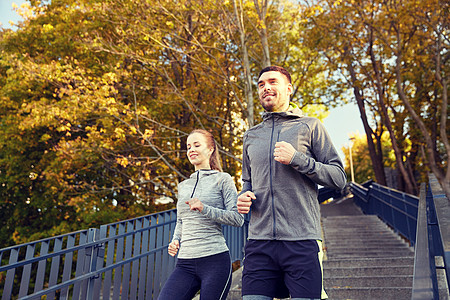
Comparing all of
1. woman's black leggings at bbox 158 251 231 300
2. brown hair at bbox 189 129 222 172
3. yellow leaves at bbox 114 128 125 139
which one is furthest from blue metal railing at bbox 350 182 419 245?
yellow leaves at bbox 114 128 125 139

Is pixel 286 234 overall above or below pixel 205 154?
below

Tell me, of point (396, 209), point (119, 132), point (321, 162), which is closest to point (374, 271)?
point (321, 162)

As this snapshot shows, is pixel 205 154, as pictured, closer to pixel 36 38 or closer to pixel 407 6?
pixel 407 6

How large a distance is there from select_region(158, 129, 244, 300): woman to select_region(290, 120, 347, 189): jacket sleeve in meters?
0.86

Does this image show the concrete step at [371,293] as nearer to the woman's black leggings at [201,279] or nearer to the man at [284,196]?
the woman's black leggings at [201,279]

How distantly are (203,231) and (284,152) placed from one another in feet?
3.74

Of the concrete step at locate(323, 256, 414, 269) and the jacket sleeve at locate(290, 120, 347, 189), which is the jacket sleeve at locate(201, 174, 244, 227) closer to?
the jacket sleeve at locate(290, 120, 347, 189)

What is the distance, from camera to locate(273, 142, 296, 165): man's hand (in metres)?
1.99

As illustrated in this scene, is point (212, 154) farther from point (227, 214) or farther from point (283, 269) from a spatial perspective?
point (283, 269)

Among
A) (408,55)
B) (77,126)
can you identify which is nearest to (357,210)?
(408,55)

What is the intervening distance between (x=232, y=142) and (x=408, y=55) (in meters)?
6.27

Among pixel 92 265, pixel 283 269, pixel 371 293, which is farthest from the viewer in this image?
pixel 371 293

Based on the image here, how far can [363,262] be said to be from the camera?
6621 millimetres

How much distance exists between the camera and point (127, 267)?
13.6ft
